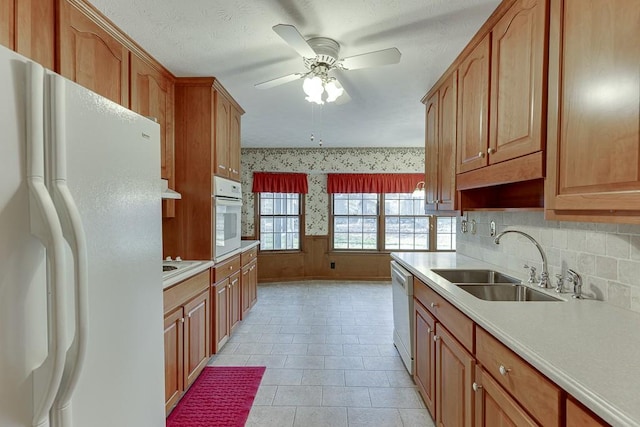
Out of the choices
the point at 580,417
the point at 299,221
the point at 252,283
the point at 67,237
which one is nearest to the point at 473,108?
the point at 580,417

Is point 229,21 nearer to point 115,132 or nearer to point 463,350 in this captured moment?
point 115,132

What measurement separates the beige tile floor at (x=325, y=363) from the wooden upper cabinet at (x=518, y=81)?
1.77 m

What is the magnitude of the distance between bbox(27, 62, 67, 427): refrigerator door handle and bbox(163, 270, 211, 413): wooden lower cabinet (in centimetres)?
120

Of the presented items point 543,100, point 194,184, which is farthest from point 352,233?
point 543,100

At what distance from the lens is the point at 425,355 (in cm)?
214

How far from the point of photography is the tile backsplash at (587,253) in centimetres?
137

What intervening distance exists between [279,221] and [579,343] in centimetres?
529

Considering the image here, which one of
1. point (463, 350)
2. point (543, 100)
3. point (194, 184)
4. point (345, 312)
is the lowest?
point (345, 312)

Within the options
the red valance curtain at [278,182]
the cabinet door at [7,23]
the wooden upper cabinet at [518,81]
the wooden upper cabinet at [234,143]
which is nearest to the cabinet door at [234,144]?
the wooden upper cabinet at [234,143]

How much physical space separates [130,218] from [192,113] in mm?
1971

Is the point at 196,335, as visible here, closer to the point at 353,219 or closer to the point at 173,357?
the point at 173,357

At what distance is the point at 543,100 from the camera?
1458 mm

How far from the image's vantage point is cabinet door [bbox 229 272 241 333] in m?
→ 3.31

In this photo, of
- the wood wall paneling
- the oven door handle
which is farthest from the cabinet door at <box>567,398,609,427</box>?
the wood wall paneling
